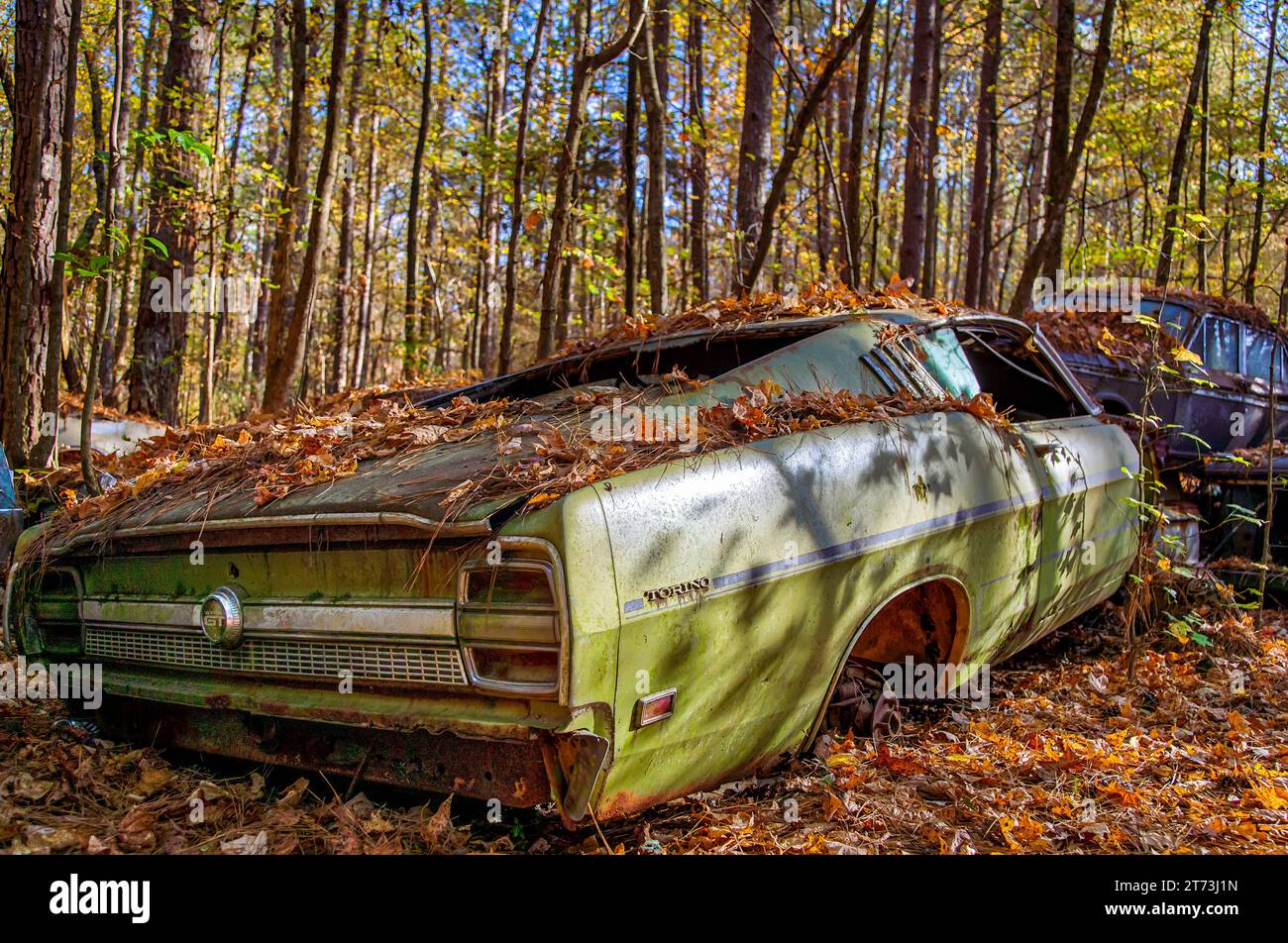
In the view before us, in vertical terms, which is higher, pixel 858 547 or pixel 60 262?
pixel 60 262

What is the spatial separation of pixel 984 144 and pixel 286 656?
1466cm

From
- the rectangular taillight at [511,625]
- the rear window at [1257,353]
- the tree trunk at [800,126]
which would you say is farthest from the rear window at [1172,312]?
the rectangular taillight at [511,625]

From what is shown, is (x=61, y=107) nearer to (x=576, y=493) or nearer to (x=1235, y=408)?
(x=576, y=493)

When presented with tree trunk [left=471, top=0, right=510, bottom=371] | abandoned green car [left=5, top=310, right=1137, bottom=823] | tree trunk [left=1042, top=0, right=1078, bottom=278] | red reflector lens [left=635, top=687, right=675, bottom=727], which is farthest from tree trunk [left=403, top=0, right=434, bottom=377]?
red reflector lens [left=635, top=687, right=675, bottom=727]

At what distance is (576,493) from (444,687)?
1.80 feet

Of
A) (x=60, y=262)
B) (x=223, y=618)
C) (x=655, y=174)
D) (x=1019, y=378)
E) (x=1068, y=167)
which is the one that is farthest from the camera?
(x=1068, y=167)

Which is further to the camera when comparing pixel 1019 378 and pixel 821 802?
pixel 1019 378

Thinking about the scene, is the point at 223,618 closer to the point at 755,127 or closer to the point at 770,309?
the point at 770,309

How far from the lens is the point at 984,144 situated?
14.6 metres

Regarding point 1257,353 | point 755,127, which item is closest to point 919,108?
point 755,127

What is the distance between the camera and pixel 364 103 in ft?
46.3
